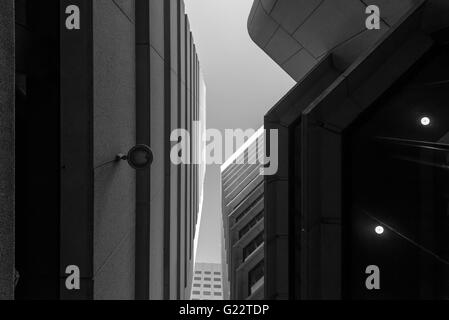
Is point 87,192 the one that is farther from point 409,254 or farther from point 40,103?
point 409,254

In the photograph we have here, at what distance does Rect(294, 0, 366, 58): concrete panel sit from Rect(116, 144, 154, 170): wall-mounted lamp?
23.1ft

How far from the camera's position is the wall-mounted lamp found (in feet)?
21.5

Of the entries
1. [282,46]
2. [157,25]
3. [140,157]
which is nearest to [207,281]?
[282,46]

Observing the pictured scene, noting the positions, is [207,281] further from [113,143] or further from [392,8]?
[113,143]

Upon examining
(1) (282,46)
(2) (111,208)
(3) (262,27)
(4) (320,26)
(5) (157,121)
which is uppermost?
(3) (262,27)

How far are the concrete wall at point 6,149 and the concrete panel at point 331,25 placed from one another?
8913mm

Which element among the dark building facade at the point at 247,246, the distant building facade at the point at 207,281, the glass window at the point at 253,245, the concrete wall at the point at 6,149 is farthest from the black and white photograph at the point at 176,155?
the distant building facade at the point at 207,281

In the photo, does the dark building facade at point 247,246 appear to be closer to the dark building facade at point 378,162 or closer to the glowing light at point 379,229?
the dark building facade at point 378,162

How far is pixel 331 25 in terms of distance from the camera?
11.6 m

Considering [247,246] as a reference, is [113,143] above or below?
above

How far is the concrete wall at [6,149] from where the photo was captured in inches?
127

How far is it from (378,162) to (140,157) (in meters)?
5.69

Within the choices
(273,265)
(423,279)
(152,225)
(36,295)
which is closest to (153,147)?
(152,225)

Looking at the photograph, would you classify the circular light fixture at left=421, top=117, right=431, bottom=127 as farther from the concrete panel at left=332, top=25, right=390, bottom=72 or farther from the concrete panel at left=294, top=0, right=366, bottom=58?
the concrete panel at left=294, top=0, right=366, bottom=58
